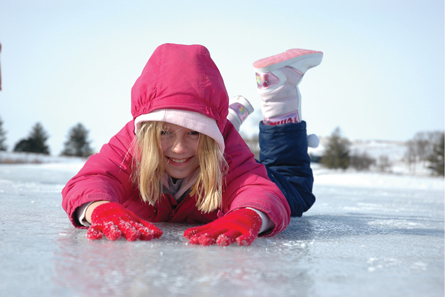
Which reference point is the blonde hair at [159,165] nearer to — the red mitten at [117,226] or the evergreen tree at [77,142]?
the red mitten at [117,226]

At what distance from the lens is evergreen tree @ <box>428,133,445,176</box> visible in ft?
111

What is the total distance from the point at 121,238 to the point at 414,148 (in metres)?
42.6

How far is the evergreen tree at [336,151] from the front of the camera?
35.5m

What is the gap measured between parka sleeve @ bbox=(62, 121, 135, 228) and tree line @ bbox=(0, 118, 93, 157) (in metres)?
36.2

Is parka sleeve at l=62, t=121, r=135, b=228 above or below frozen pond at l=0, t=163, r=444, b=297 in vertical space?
above

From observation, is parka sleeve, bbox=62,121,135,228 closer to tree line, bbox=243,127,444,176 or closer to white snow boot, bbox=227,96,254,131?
white snow boot, bbox=227,96,254,131

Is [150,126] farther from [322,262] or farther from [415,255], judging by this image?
[415,255]

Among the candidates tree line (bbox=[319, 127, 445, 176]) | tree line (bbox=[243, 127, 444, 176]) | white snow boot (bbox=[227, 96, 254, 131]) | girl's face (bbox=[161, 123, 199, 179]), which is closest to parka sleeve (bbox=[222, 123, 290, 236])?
girl's face (bbox=[161, 123, 199, 179])

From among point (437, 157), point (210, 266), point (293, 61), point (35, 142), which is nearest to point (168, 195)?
point (210, 266)

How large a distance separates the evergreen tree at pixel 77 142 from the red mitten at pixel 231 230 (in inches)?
1617

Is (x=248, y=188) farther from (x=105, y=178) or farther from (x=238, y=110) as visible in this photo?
(x=238, y=110)

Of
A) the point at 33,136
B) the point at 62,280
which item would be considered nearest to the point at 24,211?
the point at 62,280

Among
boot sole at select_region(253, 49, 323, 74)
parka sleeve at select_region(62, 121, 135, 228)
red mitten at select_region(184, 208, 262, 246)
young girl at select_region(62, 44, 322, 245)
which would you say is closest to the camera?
red mitten at select_region(184, 208, 262, 246)

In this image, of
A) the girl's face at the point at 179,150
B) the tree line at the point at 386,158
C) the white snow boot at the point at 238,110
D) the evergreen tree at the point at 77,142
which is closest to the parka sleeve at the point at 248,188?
the girl's face at the point at 179,150
